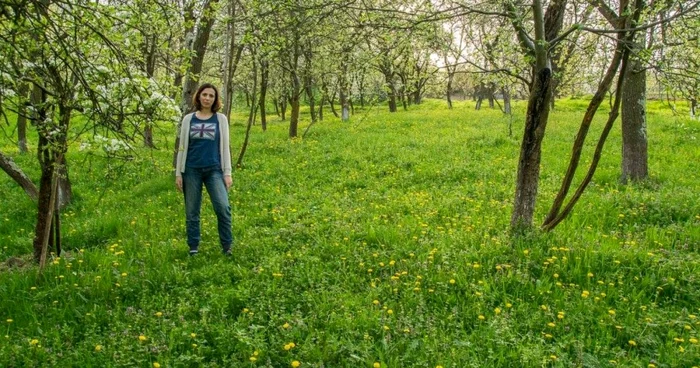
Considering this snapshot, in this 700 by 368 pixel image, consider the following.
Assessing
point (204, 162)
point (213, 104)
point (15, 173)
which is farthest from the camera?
point (15, 173)

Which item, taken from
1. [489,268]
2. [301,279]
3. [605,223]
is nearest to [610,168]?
[605,223]

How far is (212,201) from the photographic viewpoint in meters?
6.17

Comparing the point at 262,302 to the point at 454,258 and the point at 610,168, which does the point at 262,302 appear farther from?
the point at 610,168

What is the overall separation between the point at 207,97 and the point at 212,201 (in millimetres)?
1368

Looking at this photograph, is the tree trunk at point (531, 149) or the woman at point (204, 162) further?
the woman at point (204, 162)

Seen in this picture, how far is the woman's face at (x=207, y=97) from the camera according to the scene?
611 centimetres

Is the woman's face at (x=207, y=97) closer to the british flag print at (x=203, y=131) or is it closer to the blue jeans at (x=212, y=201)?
the british flag print at (x=203, y=131)

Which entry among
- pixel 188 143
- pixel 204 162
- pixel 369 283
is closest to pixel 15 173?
pixel 188 143

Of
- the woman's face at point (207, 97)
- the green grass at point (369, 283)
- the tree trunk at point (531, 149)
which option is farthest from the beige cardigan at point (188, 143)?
the tree trunk at point (531, 149)

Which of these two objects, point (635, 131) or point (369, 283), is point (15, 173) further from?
point (635, 131)

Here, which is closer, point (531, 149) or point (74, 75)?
point (74, 75)

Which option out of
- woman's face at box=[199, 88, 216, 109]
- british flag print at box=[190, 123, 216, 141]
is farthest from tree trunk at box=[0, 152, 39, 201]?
woman's face at box=[199, 88, 216, 109]

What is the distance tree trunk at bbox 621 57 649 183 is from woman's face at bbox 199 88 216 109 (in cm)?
767

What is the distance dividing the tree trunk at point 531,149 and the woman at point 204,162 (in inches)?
149
